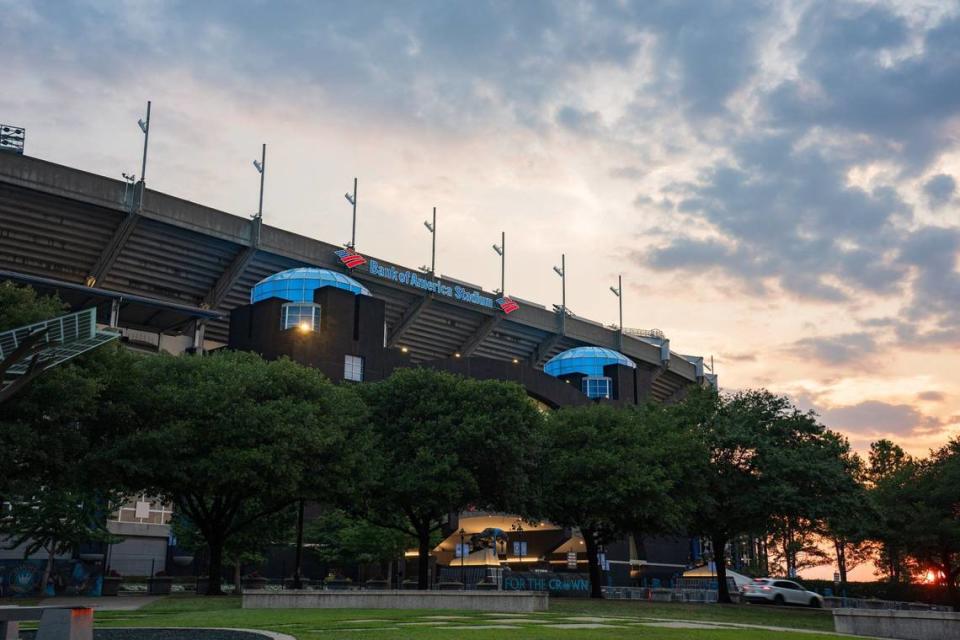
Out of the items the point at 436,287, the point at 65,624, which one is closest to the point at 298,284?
the point at 436,287

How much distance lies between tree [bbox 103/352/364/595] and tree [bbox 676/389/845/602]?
21162mm

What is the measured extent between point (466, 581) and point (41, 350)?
1503 inches

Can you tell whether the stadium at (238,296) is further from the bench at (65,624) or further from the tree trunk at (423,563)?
the bench at (65,624)

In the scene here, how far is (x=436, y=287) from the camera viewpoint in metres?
99.7

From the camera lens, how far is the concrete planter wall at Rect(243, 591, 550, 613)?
102 ft

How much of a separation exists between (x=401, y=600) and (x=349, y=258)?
62.3 meters

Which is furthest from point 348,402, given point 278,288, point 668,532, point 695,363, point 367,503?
point 695,363

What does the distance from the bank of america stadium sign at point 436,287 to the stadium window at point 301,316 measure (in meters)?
12.6

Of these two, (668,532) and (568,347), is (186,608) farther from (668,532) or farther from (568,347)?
(568,347)

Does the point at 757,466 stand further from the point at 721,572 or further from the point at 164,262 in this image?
the point at 164,262

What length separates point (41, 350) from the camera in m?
24.2

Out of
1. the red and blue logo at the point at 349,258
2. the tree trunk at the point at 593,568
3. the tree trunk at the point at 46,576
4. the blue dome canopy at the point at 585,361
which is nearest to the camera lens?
the tree trunk at the point at 46,576

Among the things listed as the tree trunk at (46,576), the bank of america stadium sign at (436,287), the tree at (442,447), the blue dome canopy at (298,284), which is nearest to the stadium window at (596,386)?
the bank of america stadium sign at (436,287)

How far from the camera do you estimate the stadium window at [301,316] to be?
271 feet
